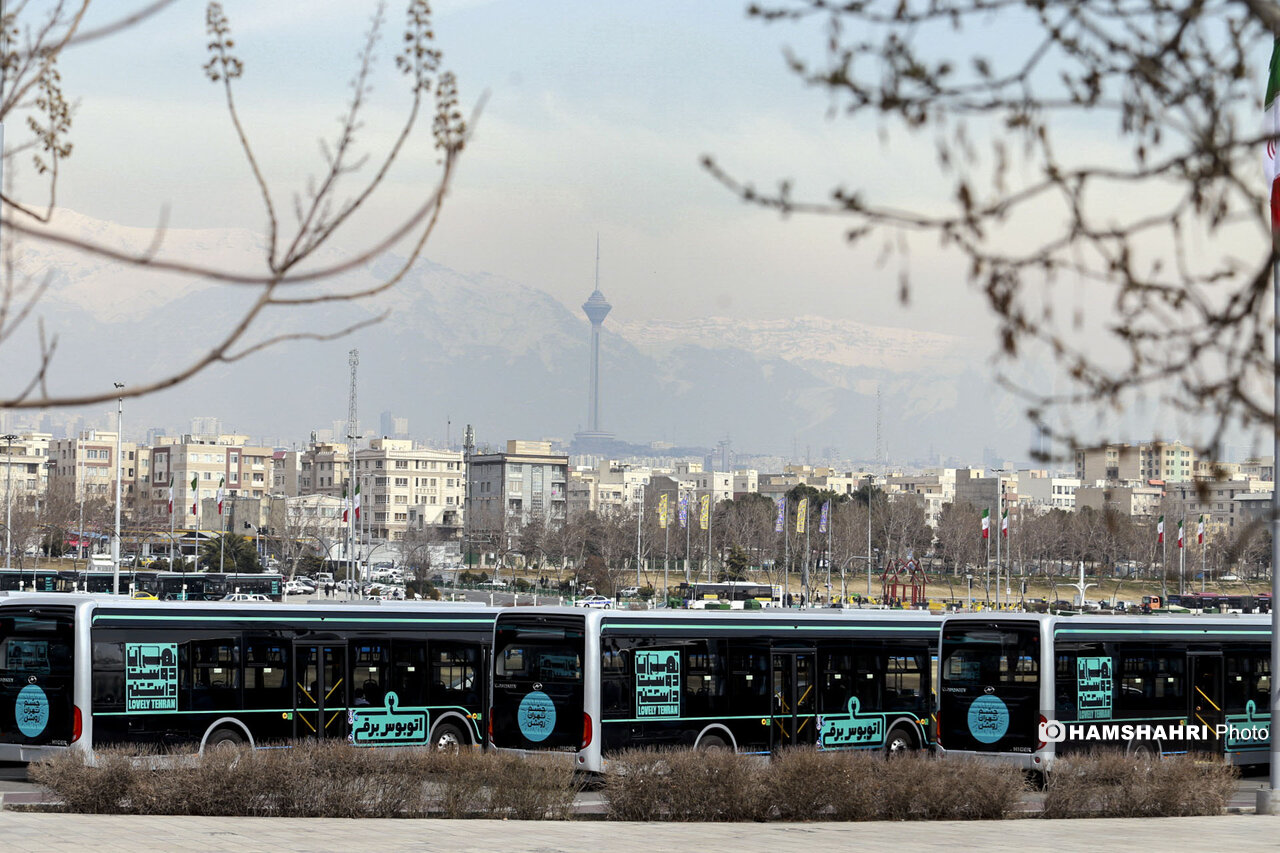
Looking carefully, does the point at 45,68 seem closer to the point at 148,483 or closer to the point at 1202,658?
the point at 1202,658

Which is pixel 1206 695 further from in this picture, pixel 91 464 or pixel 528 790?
pixel 91 464

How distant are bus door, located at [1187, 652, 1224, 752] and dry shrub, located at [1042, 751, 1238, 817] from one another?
483 centimetres

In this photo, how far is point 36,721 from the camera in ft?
64.3

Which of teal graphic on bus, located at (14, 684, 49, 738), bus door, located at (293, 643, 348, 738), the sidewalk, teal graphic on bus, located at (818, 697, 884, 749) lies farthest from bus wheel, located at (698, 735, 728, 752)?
teal graphic on bus, located at (14, 684, 49, 738)

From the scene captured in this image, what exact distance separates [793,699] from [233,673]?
7.08m

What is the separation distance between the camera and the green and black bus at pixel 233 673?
19594 mm

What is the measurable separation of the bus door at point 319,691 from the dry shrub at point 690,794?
5.99m

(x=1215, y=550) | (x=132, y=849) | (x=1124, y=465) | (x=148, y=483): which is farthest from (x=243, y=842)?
(x=148, y=483)

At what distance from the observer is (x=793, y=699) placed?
70.9 feet

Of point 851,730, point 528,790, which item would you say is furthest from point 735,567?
point 528,790

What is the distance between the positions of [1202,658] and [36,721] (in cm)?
1496

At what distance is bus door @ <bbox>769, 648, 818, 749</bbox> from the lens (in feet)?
70.2

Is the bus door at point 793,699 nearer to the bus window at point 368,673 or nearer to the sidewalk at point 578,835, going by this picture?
the bus window at point 368,673

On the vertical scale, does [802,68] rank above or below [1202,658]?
above
